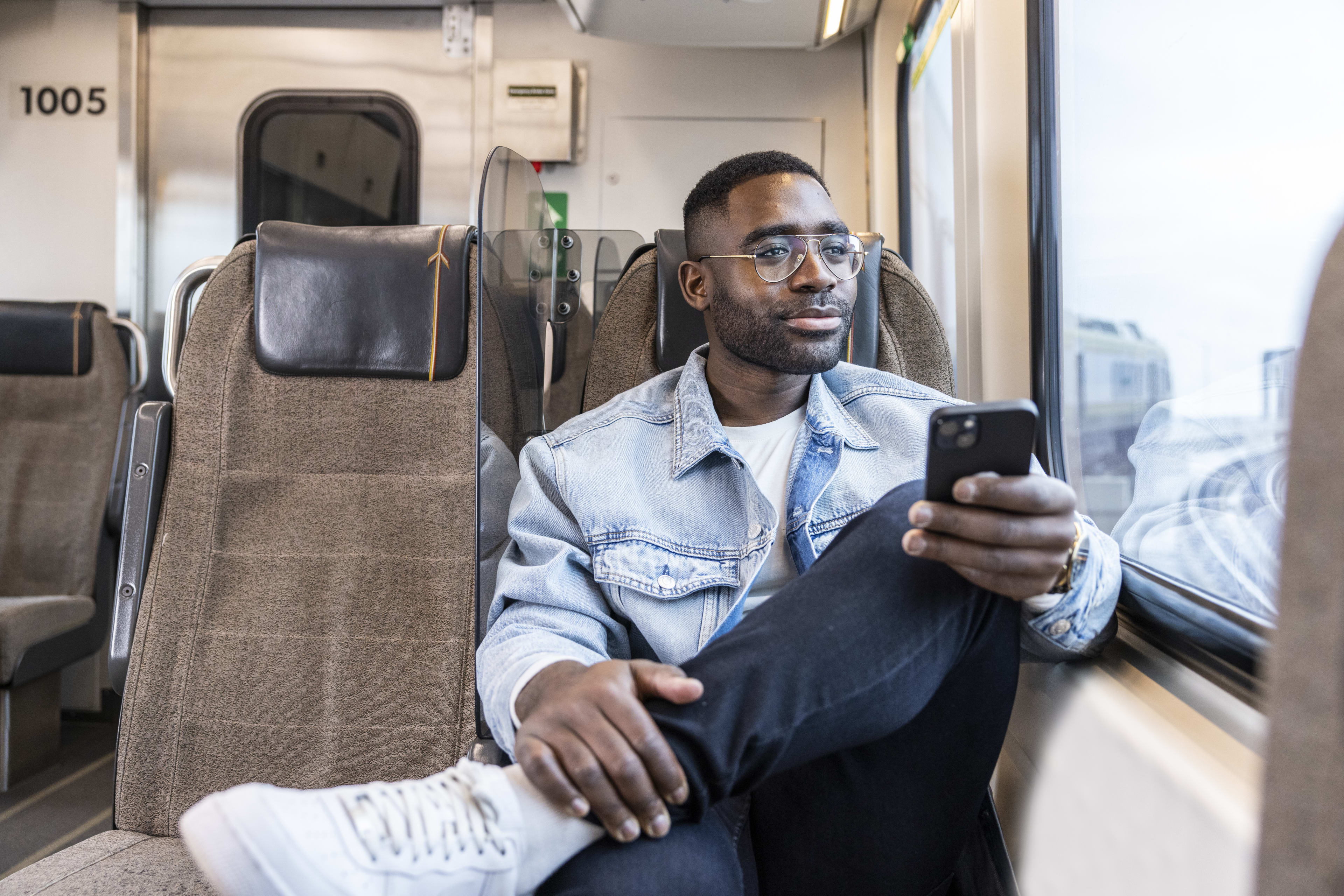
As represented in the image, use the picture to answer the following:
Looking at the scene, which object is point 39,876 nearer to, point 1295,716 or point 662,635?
point 662,635

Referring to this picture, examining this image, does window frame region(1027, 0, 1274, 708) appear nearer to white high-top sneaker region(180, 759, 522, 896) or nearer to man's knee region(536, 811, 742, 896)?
man's knee region(536, 811, 742, 896)

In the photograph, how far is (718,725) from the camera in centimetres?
87

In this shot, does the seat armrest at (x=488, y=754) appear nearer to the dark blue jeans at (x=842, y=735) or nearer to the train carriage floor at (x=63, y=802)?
the dark blue jeans at (x=842, y=735)

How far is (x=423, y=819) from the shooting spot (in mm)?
830

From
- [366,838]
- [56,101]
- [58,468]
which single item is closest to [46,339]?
[58,468]

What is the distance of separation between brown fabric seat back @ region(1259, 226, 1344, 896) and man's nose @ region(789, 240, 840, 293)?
1074 mm

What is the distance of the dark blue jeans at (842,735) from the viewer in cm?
87

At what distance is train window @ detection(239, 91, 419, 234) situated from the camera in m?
3.50

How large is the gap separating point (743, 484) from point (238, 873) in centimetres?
81

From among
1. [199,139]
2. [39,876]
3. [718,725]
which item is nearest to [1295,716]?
[718,725]

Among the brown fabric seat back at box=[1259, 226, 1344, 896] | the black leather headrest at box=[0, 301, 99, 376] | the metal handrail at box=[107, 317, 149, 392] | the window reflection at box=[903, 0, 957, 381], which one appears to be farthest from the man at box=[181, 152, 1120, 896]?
the black leather headrest at box=[0, 301, 99, 376]

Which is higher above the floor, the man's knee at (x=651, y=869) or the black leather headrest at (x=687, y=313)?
the black leather headrest at (x=687, y=313)

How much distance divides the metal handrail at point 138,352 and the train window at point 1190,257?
9.06ft

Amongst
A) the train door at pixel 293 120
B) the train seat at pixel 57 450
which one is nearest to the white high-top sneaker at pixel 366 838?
the train seat at pixel 57 450
